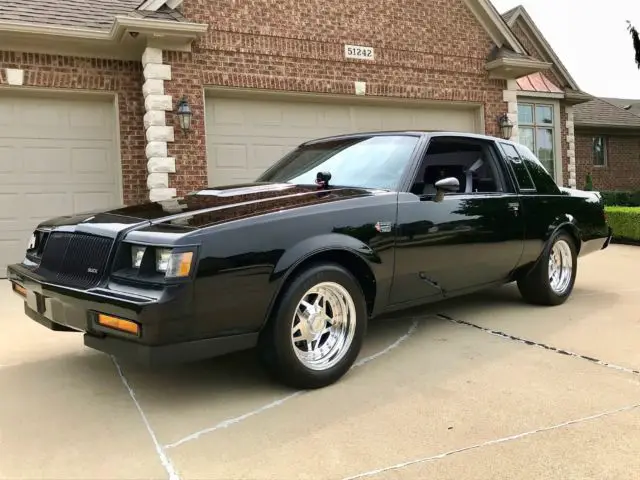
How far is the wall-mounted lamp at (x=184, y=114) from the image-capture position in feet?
29.4

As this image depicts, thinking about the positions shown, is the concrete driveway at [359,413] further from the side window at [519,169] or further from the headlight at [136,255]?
the side window at [519,169]

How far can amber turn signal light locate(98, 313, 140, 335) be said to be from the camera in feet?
10.0

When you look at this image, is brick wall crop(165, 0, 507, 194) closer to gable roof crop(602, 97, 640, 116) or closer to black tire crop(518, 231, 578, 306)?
black tire crop(518, 231, 578, 306)

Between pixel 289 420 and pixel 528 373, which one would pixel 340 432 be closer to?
pixel 289 420

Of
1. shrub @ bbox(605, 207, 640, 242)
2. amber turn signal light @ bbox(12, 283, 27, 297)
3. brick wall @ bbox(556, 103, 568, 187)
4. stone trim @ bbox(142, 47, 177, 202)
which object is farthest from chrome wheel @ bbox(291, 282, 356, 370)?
brick wall @ bbox(556, 103, 568, 187)

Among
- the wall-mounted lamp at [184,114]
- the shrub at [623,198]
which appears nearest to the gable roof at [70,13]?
the wall-mounted lamp at [184,114]

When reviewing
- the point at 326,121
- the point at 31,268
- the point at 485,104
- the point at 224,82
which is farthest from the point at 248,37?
the point at 31,268

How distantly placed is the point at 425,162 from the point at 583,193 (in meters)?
2.58

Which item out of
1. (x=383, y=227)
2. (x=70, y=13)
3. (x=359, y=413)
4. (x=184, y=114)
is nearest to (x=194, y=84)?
(x=184, y=114)

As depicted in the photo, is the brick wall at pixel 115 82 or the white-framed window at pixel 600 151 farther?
the white-framed window at pixel 600 151

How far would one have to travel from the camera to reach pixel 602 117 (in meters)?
21.9

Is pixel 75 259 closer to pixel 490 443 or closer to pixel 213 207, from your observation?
pixel 213 207

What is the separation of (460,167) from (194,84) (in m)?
5.33

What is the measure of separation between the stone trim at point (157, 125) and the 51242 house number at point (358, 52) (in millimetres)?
3142
